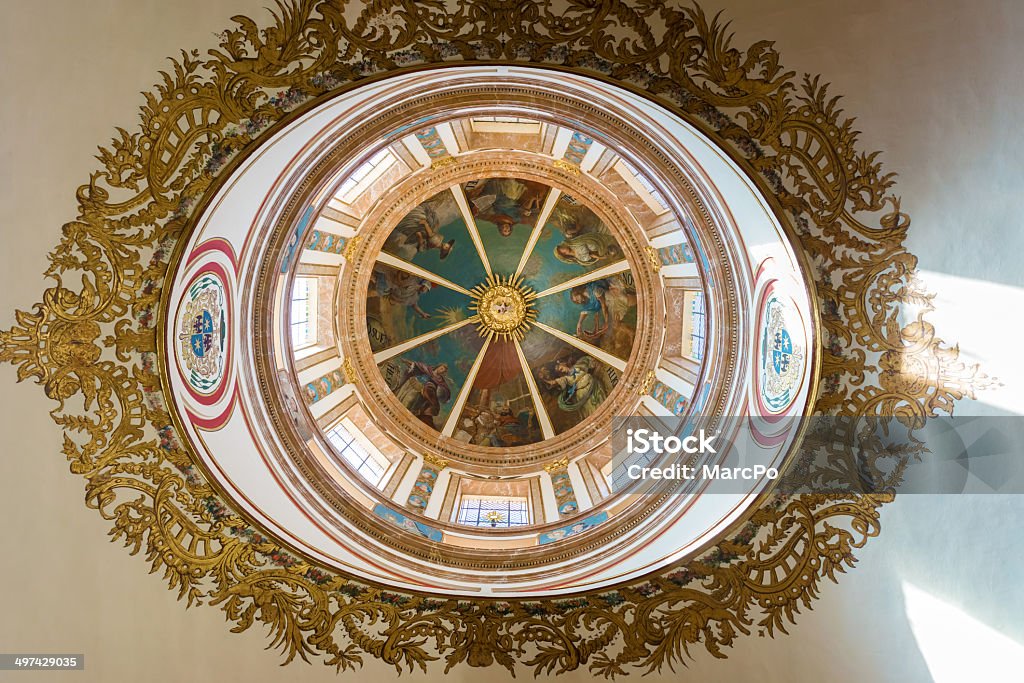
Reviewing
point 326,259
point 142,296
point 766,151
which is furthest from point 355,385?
point 766,151

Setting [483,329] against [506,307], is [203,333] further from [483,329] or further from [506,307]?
[506,307]

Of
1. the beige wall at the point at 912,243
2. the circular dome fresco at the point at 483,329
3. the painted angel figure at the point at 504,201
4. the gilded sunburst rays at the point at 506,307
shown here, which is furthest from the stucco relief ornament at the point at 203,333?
the gilded sunburst rays at the point at 506,307

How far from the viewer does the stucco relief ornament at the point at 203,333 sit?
916 cm

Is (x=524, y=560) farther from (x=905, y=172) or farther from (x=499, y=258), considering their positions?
(x=499, y=258)

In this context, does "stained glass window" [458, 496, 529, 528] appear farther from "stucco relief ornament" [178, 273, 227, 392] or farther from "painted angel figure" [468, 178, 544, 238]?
"painted angel figure" [468, 178, 544, 238]

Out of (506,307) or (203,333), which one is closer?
(203,333)

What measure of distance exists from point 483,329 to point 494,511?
5.34 meters

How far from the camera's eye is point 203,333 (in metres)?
9.76

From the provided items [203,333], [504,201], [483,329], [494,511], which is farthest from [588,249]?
[203,333]

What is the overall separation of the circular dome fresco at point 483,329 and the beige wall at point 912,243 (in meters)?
1.39

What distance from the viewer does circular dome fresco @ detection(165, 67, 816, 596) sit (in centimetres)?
973

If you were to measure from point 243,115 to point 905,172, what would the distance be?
687 centimetres

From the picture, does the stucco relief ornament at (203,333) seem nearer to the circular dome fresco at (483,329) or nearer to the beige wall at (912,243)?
the circular dome fresco at (483,329)

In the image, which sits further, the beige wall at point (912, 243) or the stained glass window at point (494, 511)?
the stained glass window at point (494, 511)
